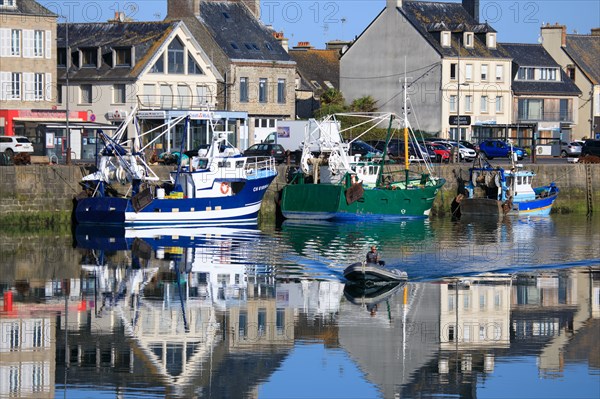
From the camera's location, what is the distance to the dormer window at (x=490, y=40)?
88.8 metres

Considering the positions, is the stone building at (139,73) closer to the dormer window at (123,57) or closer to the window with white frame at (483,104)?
the dormer window at (123,57)

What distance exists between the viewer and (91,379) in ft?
81.6

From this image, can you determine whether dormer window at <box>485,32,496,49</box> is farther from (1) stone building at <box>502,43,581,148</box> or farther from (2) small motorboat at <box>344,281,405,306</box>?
(2) small motorboat at <box>344,281,405,306</box>

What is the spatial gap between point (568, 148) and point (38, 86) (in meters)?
33.4

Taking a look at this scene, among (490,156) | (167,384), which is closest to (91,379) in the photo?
(167,384)

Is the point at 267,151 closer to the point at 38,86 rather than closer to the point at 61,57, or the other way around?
the point at 38,86

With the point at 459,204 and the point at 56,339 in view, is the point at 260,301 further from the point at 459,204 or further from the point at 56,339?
the point at 459,204

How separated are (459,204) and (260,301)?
28.5 meters

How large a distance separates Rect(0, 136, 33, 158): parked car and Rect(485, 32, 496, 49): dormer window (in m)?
37.9

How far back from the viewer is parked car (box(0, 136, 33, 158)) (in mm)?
61556

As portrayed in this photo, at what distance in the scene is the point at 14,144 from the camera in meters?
62.0

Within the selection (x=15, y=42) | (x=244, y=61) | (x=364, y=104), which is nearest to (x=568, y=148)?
(x=364, y=104)

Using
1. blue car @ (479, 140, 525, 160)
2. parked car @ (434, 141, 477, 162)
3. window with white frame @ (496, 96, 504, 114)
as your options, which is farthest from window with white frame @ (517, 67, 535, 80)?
parked car @ (434, 141, 477, 162)

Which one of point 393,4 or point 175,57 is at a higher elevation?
point 393,4
